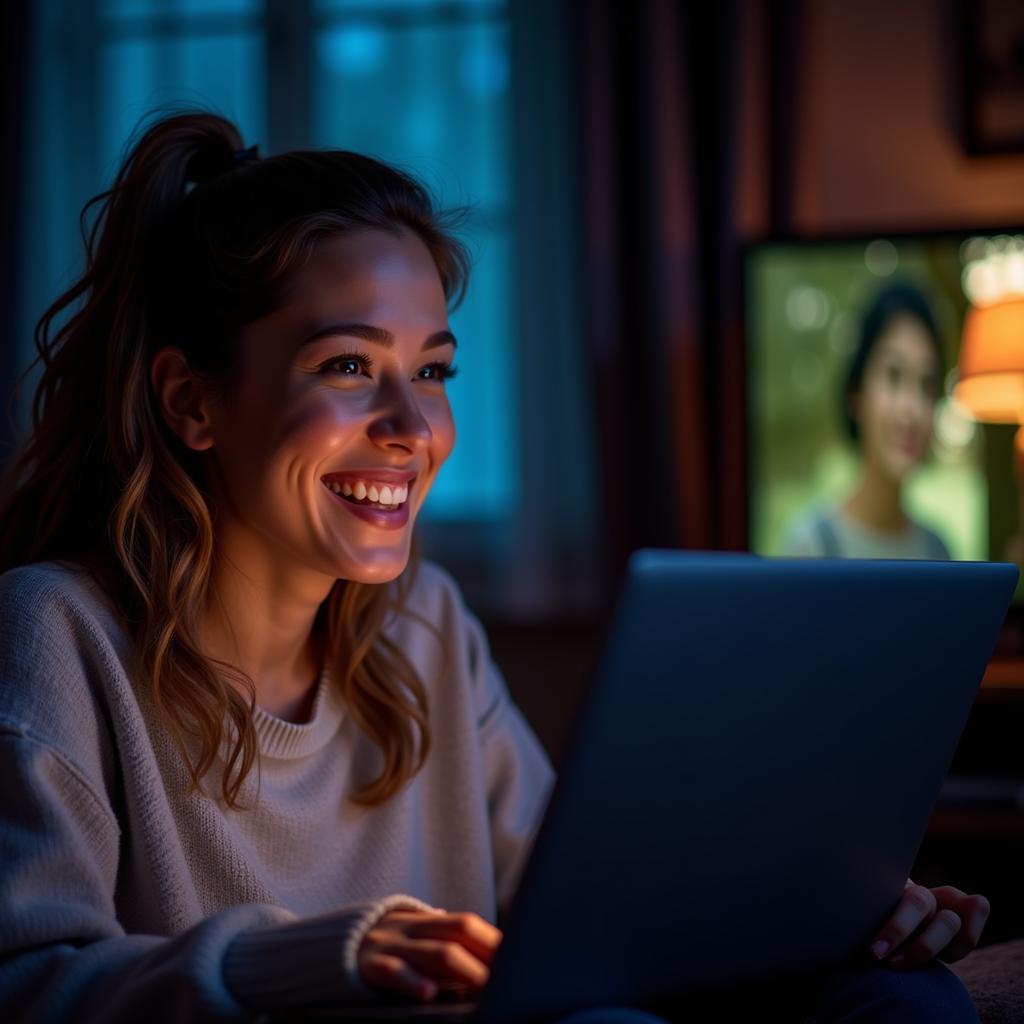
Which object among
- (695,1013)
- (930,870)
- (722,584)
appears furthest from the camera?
(930,870)

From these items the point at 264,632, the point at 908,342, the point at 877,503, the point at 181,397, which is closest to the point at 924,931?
the point at 264,632

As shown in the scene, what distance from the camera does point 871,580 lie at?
733mm

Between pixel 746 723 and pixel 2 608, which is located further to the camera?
pixel 2 608

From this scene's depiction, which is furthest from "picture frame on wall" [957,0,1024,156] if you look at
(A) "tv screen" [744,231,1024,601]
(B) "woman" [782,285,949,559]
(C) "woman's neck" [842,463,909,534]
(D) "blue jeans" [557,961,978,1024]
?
(D) "blue jeans" [557,961,978,1024]

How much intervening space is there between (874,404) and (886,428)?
5 centimetres

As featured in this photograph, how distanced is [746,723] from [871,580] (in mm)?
111

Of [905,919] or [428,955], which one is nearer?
[428,955]

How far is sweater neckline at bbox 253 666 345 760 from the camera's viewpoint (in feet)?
3.91

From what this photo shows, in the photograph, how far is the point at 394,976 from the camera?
748 mm

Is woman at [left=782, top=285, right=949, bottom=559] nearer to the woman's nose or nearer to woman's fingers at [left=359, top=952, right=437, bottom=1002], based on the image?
the woman's nose

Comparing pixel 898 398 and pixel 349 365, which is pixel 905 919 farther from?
pixel 898 398

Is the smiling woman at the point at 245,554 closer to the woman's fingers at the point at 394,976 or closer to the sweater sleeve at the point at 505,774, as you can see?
the sweater sleeve at the point at 505,774

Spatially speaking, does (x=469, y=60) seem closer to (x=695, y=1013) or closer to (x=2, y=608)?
(x=2, y=608)

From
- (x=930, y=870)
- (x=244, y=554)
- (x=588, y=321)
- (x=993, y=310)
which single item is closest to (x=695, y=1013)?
(x=244, y=554)
